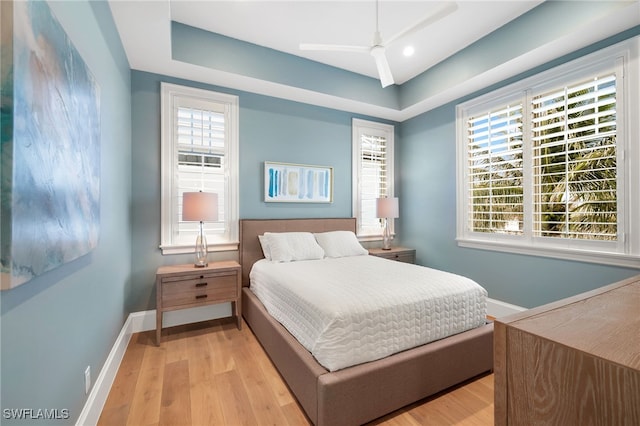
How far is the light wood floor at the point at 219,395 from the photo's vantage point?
1.61 meters

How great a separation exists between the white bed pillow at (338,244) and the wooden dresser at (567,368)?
2426 mm

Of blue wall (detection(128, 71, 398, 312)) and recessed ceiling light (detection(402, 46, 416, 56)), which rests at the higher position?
recessed ceiling light (detection(402, 46, 416, 56))

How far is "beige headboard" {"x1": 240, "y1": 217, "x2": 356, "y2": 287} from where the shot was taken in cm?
318

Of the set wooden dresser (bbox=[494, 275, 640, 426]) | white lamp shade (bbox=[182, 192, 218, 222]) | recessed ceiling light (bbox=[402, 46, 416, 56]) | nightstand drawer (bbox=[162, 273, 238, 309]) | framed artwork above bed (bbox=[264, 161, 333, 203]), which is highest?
recessed ceiling light (bbox=[402, 46, 416, 56])

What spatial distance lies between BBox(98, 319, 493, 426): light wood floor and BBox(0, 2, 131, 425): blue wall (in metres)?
0.31

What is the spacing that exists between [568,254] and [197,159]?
3.87 m

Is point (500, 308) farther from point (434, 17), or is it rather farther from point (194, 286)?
point (194, 286)

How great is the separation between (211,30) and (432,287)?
3193 millimetres

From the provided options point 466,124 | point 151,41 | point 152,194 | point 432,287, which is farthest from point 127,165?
point 466,124

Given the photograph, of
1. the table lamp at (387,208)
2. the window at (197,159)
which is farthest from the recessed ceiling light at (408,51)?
the window at (197,159)

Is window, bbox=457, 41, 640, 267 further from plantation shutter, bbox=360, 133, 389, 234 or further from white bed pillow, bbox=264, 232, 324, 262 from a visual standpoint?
white bed pillow, bbox=264, 232, 324, 262

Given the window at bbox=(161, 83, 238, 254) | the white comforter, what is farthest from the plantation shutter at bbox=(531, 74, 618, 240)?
the window at bbox=(161, 83, 238, 254)

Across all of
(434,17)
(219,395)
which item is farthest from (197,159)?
(434,17)

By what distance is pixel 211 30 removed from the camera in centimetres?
278
